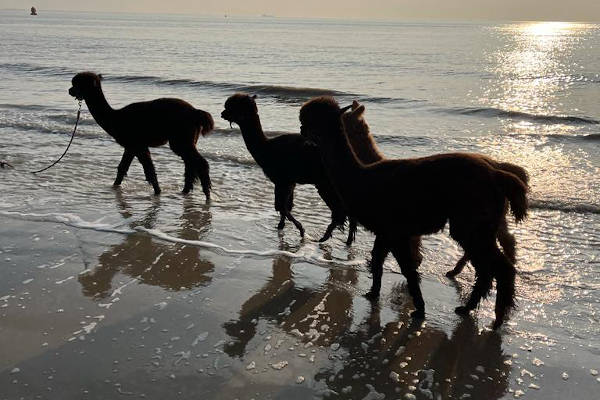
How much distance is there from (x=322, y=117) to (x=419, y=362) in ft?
7.56

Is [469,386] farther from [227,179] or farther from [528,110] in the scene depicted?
[528,110]

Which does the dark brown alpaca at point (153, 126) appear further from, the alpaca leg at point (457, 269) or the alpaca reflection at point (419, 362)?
the alpaca reflection at point (419, 362)

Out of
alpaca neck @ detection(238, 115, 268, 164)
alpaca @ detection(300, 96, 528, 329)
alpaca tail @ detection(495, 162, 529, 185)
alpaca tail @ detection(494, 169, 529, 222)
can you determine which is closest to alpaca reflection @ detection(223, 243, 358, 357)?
alpaca @ detection(300, 96, 528, 329)

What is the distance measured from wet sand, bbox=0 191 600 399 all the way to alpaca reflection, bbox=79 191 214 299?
25 millimetres

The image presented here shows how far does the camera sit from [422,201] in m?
5.04

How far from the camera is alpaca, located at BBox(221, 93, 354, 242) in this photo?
24.6 ft

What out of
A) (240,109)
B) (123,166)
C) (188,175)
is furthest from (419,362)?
(123,166)

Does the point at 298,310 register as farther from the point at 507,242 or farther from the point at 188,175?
the point at 188,175

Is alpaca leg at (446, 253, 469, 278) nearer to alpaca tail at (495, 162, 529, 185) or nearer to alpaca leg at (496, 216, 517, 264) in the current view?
alpaca leg at (496, 216, 517, 264)

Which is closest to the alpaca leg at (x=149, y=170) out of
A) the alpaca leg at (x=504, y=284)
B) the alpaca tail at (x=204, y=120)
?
the alpaca tail at (x=204, y=120)

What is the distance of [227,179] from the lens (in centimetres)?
1123

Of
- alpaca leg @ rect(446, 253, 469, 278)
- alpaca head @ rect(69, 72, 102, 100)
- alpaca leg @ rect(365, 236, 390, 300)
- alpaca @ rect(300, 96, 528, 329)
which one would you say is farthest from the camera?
alpaca head @ rect(69, 72, 102, 100)

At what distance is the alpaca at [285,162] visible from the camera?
7504 millimetres

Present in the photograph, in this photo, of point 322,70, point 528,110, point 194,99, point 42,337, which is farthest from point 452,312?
point 322,70
